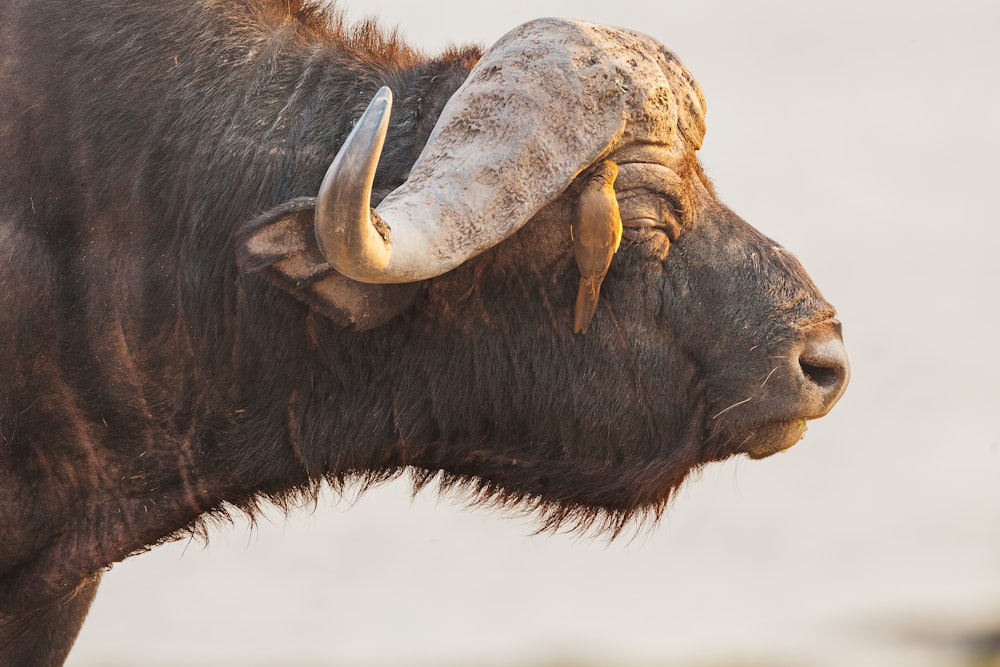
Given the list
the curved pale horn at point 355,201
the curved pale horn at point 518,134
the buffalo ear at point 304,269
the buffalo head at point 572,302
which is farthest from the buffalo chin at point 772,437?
the curved pale horn at point 355,201

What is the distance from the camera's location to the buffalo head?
15.7 feet

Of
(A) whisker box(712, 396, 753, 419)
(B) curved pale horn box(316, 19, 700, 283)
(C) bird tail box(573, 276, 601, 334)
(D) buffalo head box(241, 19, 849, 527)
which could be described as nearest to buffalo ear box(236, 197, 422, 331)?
(D) buffalo head box(241, 19, 849, 527)

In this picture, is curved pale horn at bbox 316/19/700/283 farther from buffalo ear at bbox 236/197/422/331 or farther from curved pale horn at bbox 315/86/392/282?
buffalo ear at bbox 236/197/422/331

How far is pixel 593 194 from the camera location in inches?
193

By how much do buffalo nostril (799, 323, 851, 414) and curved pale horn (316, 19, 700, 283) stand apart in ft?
2.85

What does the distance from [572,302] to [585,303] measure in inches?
2.6

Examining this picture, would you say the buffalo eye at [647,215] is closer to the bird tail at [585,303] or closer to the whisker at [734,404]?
the bird tail at [585,303]

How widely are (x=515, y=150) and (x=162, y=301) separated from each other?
1.36m

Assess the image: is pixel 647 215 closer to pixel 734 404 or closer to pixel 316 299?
pixel 734 404

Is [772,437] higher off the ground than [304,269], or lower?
higher

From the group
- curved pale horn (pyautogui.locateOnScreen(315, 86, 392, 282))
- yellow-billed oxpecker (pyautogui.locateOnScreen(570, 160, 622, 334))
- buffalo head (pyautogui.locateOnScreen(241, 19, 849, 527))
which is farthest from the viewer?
yellow-billed oxpecker (pyautogui.locateOnScreen(570, 160, 622, 334))

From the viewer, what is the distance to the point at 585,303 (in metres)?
5.09

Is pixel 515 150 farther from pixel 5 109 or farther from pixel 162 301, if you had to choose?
pixel 5 109

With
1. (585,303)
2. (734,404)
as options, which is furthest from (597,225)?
(734,404)
